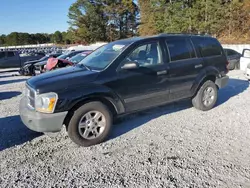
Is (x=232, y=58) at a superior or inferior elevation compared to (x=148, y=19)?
inferior

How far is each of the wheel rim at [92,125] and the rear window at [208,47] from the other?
2.98 metres

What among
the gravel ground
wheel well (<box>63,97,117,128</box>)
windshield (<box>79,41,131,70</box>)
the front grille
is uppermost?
windshield (<box>79,41,131,70</box>)

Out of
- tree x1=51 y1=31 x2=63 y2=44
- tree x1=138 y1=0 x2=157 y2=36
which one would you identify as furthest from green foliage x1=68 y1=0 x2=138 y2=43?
tree x1=51 y1=31 x2=63 y2=44

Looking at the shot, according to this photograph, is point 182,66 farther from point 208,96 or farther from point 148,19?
point 148,19

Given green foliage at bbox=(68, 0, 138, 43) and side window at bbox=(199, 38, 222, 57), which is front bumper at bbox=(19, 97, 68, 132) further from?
green foliage at bbox=(68, 0, 138, 43)

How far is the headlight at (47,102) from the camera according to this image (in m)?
3.33

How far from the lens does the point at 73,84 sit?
3.54m

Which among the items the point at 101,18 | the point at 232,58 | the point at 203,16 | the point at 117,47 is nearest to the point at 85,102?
the point at 117,47

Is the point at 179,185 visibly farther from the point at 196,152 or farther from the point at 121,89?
the point at 121,89

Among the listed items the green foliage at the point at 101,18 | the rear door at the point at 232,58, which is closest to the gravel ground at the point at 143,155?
the rear door at the point at 232,58

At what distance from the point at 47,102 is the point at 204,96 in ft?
12.0

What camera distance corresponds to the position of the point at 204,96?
17.3 ft

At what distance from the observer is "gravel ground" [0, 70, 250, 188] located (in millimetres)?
2773

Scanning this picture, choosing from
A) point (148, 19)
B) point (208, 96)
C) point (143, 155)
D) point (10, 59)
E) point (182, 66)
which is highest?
point (148, 19)
